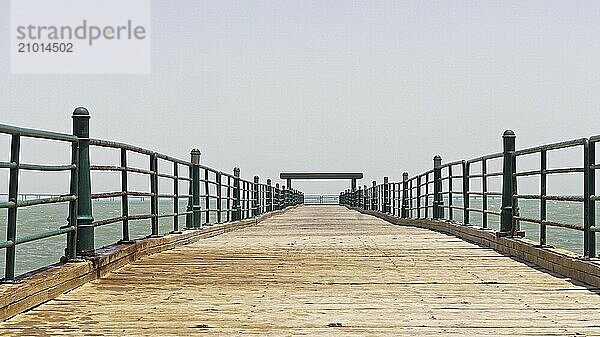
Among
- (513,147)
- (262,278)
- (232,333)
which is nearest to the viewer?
(232,333)

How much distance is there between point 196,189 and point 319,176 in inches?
2357

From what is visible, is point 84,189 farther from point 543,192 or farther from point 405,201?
point 405,201

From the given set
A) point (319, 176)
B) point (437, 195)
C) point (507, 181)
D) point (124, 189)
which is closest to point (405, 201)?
point (437, 195)

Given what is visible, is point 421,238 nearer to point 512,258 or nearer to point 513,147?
point 513,147

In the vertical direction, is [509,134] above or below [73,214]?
above

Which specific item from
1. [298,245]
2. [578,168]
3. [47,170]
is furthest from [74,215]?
[298,245]

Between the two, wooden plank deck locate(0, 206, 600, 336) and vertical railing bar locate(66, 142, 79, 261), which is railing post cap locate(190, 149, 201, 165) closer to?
wooden plank deck locate(0, 206, 600, 336)

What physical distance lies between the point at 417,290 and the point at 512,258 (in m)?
3.00

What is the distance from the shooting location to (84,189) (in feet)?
24.6

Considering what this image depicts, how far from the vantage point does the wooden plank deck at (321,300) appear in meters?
5.18

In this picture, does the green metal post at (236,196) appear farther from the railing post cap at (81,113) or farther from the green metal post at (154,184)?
the railing post cap at (81,113)

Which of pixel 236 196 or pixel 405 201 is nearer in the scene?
pixel 236 196

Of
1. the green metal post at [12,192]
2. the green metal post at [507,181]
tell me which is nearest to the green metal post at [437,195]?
the green metal post at [507,181]

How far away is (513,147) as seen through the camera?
10977 millimetres
